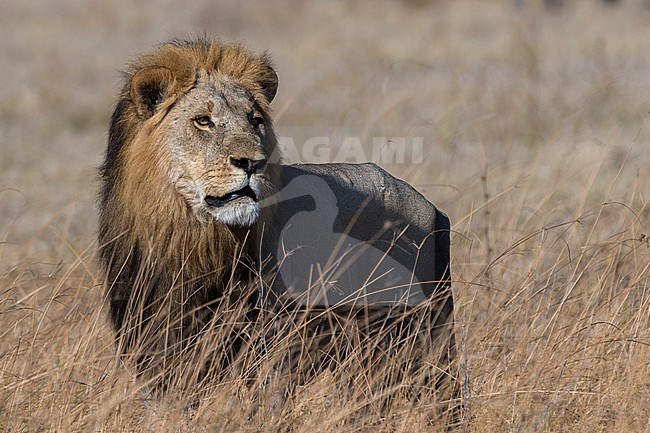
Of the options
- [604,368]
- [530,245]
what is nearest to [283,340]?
[604,368]

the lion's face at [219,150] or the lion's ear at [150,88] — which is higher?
the lion's ear at [150,88]

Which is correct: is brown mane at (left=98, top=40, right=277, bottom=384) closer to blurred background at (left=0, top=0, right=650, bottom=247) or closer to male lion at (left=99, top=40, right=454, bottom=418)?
male lion at (left=99, top=40, right=454, bottom=418)

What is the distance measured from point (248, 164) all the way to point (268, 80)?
661mm

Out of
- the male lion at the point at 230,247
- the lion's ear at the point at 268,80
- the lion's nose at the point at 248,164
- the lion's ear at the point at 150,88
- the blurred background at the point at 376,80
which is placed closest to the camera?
the lion's nose at the point at 248,164

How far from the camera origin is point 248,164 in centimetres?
358

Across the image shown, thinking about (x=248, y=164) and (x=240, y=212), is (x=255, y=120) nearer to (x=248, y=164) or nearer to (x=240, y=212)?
(x=248, y=164)

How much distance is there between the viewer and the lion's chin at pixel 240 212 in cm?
358

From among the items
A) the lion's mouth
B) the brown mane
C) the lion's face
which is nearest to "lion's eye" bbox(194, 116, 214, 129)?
the lion's face

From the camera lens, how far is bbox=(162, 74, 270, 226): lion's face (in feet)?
11.8

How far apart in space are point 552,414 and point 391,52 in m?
12.1

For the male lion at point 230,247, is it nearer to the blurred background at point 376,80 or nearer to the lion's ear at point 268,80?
the lion's ear at point 268,80

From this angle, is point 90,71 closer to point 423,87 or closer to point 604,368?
point 423,87

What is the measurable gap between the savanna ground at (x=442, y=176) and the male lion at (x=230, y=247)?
16 centimetres

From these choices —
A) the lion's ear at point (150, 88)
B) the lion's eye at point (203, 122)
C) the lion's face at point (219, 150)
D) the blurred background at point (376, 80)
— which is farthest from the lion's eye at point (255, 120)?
the blurred background at point (376, 80)
